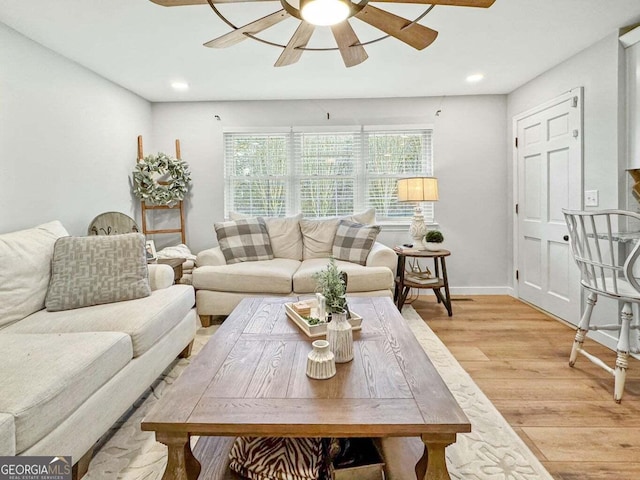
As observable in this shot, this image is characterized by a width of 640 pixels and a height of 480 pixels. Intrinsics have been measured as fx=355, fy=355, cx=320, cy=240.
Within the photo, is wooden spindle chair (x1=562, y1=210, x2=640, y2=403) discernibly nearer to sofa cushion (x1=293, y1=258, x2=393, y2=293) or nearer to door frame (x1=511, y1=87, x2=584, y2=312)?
door frame (x1=511, y1=87, x2=584, y2=312)

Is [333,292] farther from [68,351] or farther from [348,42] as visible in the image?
[348,42]

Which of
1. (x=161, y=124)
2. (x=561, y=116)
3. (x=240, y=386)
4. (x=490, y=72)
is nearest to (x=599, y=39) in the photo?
(x=561, y=116)

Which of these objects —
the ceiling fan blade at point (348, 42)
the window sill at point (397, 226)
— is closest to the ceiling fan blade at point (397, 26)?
the ceiling fan blade at point (348, 42)

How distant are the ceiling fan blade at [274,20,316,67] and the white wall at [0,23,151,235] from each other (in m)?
1.90

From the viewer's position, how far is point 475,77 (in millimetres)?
3598

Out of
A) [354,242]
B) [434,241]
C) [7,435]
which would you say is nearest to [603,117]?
[434,241]

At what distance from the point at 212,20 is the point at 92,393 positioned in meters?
2.34

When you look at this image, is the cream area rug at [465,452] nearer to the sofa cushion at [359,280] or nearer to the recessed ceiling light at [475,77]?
the sofa cushion at [359,280]

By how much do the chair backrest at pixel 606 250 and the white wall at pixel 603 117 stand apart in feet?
0.65

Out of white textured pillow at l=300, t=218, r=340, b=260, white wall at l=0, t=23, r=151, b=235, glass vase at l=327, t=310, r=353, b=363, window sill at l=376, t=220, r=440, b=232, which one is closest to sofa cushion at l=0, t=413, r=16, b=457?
glass vase at l=327, t=310, r=353, b=363

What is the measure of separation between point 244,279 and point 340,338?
1.93 m

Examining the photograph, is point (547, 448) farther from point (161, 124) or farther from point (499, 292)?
point (161, 124)

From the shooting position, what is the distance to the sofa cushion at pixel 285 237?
3.90 meters

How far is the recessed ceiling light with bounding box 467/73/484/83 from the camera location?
354 centimetres
